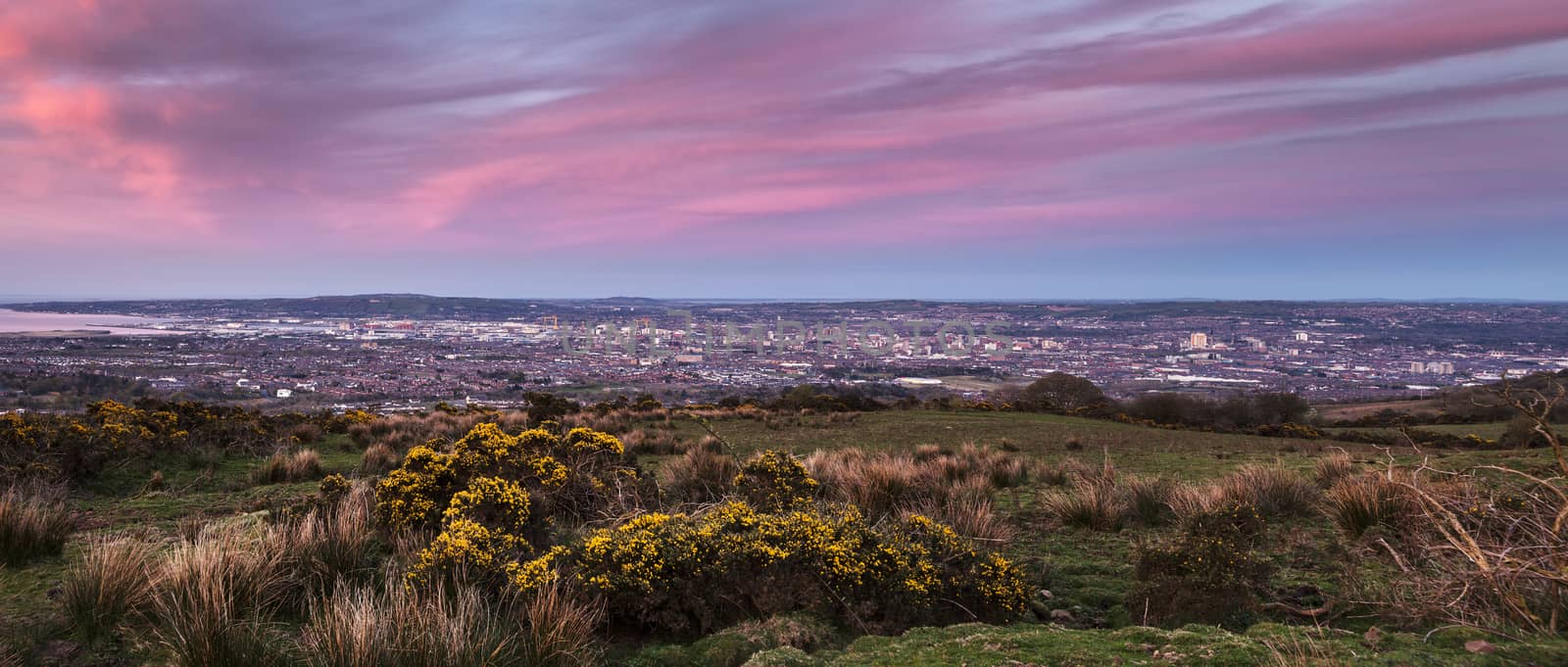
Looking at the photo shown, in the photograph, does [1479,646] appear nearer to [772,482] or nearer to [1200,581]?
[1200,581]

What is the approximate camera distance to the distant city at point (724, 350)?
39375 mm

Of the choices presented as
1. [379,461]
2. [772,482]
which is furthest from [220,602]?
[379,461]

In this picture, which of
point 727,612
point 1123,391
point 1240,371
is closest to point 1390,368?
point 1240,371

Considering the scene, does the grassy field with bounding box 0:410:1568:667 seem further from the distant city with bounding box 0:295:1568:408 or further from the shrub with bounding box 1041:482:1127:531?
the distant city with bounding box 0:295:1568:408

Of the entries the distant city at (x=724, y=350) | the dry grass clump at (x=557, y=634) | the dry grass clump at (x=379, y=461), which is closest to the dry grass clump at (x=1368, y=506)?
the dry grass clump at (x=557, y=634)

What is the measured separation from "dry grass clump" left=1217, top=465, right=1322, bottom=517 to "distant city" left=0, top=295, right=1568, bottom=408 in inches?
581

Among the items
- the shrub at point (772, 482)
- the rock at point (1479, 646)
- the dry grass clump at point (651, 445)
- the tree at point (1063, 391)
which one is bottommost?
the tree at point (1063, 391)

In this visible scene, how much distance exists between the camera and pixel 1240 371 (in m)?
58.5

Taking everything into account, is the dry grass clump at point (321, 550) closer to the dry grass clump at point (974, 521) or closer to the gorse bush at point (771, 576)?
the gorse bush at point (771, 576)

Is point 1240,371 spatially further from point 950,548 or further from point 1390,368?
point 950,548

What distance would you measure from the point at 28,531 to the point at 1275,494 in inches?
469

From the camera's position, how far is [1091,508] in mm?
7594

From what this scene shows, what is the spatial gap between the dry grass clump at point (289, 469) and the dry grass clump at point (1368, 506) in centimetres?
1348

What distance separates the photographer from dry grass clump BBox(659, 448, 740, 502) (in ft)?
27.6
